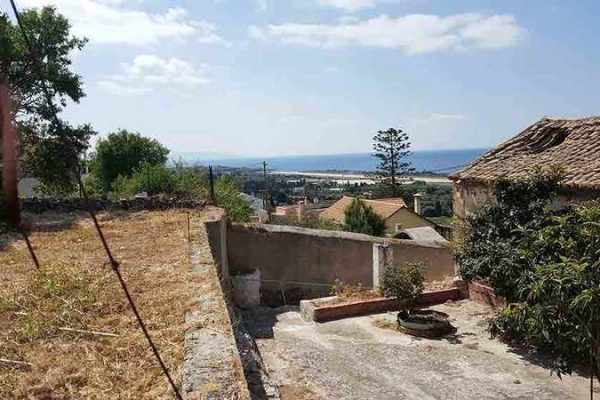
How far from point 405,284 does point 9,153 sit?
707cm

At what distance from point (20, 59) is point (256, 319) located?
10926 millimetres

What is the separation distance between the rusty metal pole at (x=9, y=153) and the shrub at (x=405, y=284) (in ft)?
22.2

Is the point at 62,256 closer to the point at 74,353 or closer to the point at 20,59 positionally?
the point at 74,353

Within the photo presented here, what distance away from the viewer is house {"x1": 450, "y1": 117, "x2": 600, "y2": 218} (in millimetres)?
9930

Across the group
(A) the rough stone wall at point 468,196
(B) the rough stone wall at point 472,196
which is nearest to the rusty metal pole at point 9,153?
(B) the rough stone wall at point 472,196

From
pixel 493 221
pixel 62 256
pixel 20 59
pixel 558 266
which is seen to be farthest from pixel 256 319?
pixel 20 59

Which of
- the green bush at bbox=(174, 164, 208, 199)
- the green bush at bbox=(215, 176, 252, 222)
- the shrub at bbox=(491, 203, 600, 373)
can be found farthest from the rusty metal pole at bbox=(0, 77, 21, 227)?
the shrub at bbox=(491, 203, 600, 373)

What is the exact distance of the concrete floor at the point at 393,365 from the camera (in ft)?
23.1

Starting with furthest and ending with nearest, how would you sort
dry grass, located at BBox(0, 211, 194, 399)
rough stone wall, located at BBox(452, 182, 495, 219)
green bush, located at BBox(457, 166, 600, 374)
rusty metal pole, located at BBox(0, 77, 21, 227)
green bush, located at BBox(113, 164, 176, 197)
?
green bush, located at BBox(113, 164, 176, 197), rough stone wall, located at BBox(452, 182, 495, 219), rusty metal pole, located at BBox(0, 77, 21, 227), green bush, located at BBox(457, 166, 600, 374), dry grass, located at BBox(0, 211, 194, 399)

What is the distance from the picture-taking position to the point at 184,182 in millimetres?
14688

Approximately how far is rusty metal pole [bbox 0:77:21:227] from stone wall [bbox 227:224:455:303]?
440 centimetres

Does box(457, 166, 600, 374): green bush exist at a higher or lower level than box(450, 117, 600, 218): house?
lower

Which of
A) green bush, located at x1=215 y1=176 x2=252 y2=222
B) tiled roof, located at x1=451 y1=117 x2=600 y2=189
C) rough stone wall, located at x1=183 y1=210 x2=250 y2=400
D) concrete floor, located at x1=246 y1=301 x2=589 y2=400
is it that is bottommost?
concrete floor, located at x1=246 y1=301 x2=589 y2=400

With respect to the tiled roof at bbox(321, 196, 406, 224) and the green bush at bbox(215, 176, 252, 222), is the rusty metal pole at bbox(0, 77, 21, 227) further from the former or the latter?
the tiled roof at bbox(321, 196, 406, 224)
